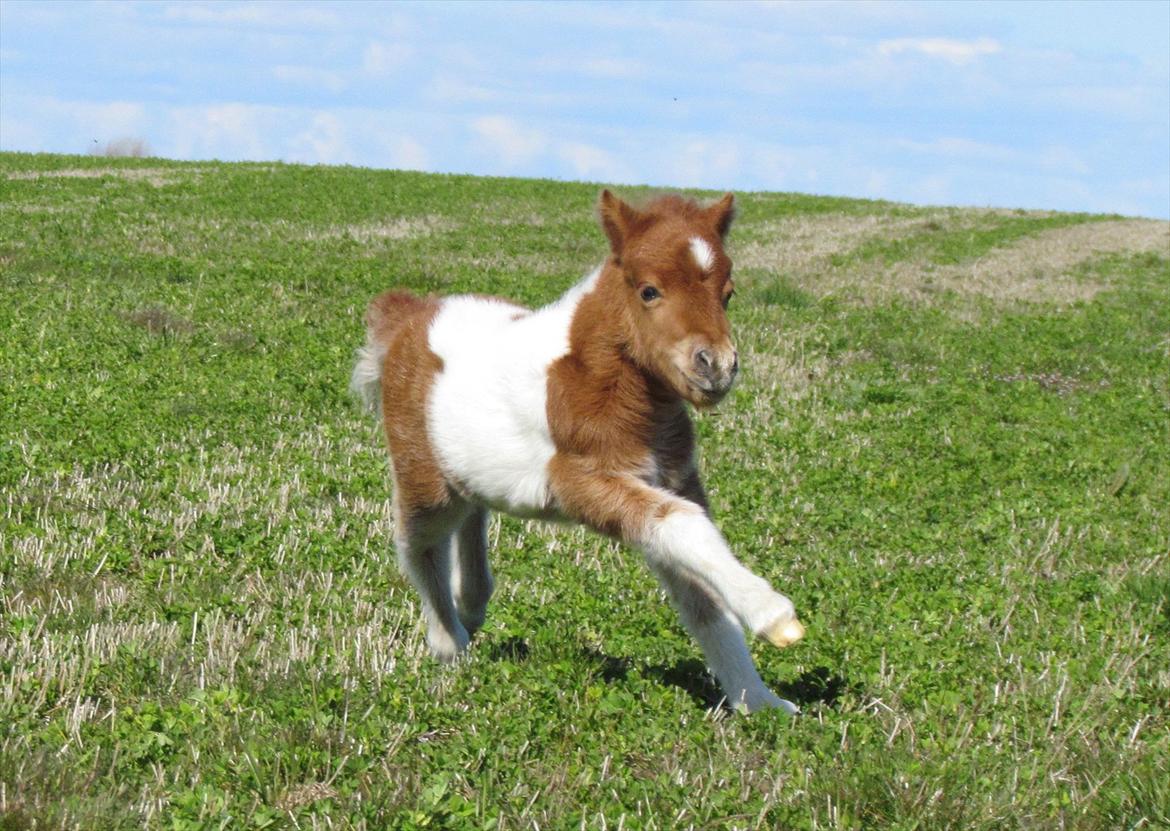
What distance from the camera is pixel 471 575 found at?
6.32 m

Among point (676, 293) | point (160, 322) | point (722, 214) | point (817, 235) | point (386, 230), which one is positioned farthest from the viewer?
point (817, 235)

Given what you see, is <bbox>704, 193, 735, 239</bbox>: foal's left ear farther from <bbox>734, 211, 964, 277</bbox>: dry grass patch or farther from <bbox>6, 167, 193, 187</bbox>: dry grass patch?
<bbox>6, 167, 193, 187</bbox>: dry grass patch

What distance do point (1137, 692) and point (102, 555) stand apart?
4.41m

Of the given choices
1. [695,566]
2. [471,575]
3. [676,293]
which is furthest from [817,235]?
[695,566]

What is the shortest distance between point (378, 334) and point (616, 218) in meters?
1.87

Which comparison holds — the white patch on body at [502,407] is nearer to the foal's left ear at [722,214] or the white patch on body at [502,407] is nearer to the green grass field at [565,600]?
the foal's left ear at [722,214]

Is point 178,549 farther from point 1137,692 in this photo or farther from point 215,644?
point 1137,692

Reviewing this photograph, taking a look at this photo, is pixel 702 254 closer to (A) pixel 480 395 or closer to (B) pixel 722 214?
(B) pixel 722 214

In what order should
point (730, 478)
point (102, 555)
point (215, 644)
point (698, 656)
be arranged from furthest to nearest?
point (730, 478), point (102, 555), point (698, 656), point (215, 644)


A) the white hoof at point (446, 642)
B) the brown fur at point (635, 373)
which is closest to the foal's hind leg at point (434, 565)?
the white hoof at point (446, 642)

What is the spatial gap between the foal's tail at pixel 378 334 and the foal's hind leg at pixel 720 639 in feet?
6.77

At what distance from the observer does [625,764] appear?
452cm

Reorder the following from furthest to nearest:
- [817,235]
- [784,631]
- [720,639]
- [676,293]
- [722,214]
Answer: [817,235], [722,214], [720,639], [676,293], [784,631]

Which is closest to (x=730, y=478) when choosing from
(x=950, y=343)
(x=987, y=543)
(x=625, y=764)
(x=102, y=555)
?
(x=987, y=543)
